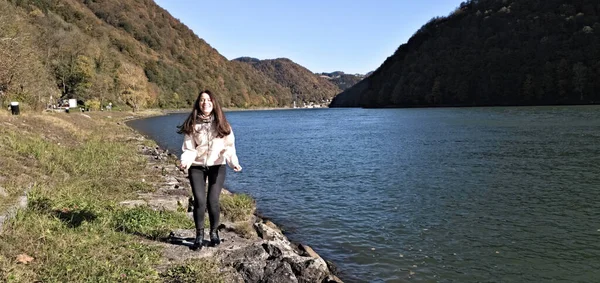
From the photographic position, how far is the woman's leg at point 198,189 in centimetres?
678

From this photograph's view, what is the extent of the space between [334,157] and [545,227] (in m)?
18.4

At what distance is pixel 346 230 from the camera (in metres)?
12.6

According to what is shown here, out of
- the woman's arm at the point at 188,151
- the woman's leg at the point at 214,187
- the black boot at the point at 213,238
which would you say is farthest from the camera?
the black boot at the point at 213,238

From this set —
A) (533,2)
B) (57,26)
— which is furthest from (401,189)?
(533,2)

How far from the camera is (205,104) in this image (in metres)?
6.70

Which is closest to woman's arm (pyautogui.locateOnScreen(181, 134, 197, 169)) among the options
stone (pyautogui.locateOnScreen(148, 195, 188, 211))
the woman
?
the woman

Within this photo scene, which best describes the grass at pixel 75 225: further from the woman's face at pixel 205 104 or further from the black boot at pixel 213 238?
the woman's face at pixel 205 104

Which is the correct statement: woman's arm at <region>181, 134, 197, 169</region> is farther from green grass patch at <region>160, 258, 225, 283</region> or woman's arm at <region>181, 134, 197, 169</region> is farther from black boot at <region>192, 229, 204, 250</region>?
green grass patch at <region>160, 258, 225, 283</region>

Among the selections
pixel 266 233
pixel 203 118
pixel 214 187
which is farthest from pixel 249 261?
pixel 266 233

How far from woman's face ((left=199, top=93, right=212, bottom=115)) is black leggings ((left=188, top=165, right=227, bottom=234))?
902 mm

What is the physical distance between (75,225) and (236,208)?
5.09 meters

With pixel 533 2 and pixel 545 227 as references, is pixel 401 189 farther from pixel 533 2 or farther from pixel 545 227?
pixel 533 2

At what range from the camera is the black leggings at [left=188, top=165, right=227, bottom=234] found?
6.79 m

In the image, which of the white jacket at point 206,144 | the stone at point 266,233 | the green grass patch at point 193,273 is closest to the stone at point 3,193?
the white jacket at point 206,144
